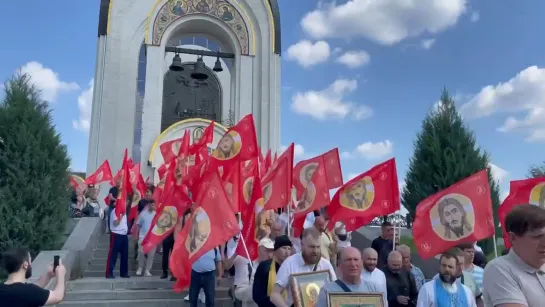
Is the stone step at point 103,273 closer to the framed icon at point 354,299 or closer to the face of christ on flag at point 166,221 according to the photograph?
the face of christ on flag at point 166,221

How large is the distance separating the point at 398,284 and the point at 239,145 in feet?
13.9

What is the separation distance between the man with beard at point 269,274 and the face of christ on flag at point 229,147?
3.93 metres

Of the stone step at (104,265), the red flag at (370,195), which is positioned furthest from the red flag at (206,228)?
the stone step at (104,265)

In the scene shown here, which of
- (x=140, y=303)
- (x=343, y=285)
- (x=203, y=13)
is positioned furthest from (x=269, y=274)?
(x=203, y=13)

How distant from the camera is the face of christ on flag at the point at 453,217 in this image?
6.43m

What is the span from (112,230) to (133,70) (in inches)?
424

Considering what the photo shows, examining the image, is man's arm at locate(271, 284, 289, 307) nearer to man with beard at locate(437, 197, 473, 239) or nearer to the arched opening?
man with beard at locate(437, 197, 473, 239)

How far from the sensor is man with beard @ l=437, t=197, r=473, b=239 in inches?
253

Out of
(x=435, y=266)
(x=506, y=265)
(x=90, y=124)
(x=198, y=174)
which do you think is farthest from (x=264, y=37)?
(x=506, y=265)

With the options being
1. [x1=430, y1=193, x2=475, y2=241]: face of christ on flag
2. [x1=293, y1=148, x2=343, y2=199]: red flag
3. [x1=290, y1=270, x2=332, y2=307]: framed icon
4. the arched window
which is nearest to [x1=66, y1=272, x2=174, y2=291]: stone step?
[x1=293, y1=148, x2=343, y2=199]: red flag

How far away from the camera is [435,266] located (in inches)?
429

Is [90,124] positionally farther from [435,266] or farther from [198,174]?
[435,266]

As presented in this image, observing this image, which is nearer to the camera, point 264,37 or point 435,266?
point 435,266

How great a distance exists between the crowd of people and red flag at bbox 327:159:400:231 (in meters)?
0.35
